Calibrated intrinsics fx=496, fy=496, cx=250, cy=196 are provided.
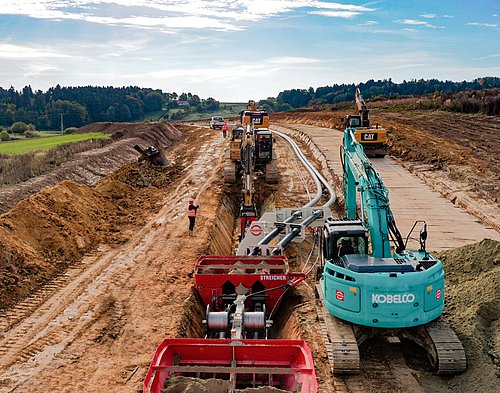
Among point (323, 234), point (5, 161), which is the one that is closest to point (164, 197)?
point (5, 161)

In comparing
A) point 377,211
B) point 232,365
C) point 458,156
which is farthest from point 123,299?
point 458,156

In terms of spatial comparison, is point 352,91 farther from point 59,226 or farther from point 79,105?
point 59,226

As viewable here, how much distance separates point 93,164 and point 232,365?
65.6 ft

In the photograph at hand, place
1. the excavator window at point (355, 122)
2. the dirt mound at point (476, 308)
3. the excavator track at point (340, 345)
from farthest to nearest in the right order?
the excavator window at point (355, 122) < the excavator track at point (340, 345) < the dirt mound at point (476, 308)

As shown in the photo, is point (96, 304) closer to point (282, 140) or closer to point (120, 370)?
point (120, 370)

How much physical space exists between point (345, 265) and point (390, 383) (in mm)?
2052

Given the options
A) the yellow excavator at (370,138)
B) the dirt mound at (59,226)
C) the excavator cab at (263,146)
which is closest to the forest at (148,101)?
the yellow excavator at (370,138)

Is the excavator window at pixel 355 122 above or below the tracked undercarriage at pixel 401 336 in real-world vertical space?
above

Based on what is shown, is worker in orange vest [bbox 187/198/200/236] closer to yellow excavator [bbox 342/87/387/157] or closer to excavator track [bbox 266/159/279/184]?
excavator track [bbox 266/159/279/184]

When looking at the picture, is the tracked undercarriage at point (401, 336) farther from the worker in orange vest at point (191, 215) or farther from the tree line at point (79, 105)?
the tree line at point (79, 105)

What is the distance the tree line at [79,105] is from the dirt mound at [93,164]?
46638 mm

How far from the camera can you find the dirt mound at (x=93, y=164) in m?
17.6

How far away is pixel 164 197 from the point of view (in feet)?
71.1

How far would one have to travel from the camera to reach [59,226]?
15508mm
